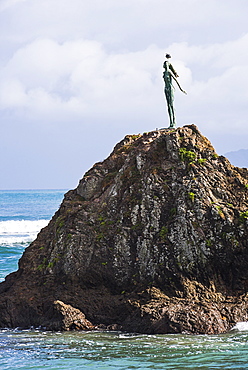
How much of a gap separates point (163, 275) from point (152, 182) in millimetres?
2927

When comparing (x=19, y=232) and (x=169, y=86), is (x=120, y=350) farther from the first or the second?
(x=19, y=232)

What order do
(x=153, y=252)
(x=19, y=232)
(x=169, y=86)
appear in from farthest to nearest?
(x=19, y=232) < (x=169, y=86) < (x=153, y=252)

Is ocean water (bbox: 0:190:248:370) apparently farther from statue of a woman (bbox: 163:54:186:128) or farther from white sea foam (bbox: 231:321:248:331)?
statue of a woman (bbox: 163:54:186:128)

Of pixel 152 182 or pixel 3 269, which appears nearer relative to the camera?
pixel 152 182

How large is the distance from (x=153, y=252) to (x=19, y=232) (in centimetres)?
4169

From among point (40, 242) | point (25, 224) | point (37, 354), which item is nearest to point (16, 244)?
point (25, 224)

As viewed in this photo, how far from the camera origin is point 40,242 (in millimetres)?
18922

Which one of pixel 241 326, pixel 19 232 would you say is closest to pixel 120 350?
pixel 241 326

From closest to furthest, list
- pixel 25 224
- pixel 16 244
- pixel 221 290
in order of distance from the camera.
A: pixel 221 290 < pixel 16 244 < pixel 25 224

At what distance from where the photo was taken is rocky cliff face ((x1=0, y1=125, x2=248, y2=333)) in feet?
50.6

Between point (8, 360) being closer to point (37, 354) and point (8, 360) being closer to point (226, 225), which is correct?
point (37, 354)

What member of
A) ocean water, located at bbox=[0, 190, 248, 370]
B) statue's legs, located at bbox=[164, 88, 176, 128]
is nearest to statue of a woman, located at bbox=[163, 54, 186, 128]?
statue's legs, located at bbox=[164, 88, 176, 128]

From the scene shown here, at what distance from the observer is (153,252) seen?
637 inches

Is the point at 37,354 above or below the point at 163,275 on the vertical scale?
below
